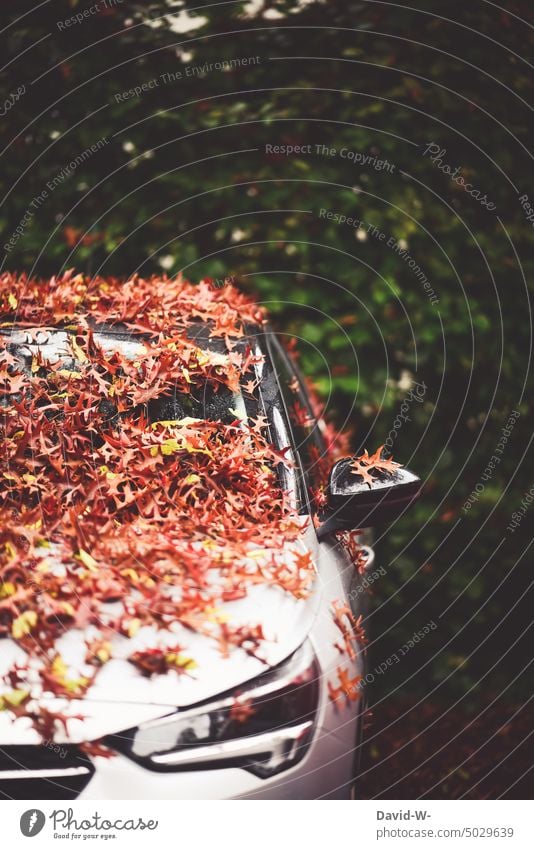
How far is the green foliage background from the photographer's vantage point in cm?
368

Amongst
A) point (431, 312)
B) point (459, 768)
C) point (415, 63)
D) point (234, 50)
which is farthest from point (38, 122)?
point (459, 768)

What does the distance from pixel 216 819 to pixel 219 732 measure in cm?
40

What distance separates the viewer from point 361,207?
3887 millimetres

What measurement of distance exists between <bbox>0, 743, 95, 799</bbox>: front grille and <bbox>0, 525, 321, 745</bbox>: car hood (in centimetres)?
2

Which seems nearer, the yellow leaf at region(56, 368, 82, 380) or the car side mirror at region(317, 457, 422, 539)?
the car side mirror at region(317, 457, 422, 539)

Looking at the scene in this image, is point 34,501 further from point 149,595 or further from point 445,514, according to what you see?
point 445,514

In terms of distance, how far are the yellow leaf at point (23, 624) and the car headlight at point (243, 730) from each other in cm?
36

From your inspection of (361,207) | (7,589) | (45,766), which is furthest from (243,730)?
(361,207)

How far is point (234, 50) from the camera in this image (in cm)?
369

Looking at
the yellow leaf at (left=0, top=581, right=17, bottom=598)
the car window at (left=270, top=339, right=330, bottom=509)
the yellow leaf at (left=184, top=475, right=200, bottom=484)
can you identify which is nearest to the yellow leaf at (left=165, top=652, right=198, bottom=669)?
the yellow leaf at (left=0, top=581, right=17, bottom=598)

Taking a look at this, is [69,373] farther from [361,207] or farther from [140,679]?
[361,207]

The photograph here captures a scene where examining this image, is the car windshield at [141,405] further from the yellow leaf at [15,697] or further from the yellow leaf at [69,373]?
the yellow leaf at [15,697]

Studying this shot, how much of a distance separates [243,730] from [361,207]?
9.96 feet

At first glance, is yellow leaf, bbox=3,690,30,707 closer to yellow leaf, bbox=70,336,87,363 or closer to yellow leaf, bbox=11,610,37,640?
yellow leaf, bbox=11,610,37,640
